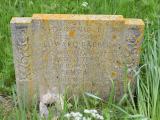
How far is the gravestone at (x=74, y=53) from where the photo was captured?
9.22 feet

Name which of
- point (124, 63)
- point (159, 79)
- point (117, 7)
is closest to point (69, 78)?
point (124, 63)

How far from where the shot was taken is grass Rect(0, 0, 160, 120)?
2752 mm

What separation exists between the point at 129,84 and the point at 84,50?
0.39 m

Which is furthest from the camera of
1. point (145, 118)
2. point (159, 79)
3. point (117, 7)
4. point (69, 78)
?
point (117, 7)

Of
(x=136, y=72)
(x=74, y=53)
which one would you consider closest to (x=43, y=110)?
(x=74, y=53)

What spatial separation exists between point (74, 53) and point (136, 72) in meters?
0.45

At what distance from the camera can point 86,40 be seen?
2879mm

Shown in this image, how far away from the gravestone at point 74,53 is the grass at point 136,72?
4.3 inches

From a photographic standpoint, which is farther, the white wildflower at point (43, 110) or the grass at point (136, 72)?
the white wildflower at point (43, 110)

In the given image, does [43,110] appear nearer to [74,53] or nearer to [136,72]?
[74,53]

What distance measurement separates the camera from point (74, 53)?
9.61 feet

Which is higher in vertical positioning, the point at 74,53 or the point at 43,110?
the point at 74,53

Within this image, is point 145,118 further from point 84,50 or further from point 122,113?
point 84,50

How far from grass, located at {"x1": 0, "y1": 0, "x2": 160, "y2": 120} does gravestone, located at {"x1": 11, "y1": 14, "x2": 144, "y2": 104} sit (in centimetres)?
11
